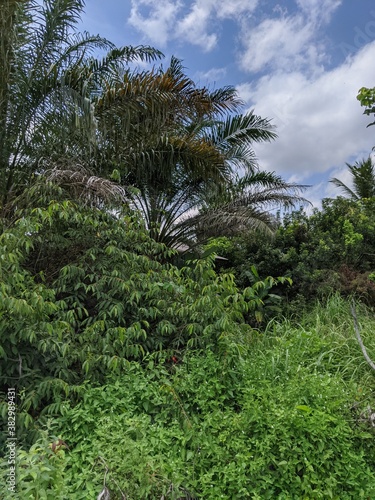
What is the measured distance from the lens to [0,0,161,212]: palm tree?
5137mm

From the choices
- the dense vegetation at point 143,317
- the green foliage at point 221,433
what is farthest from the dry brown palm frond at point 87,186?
the green foliage at point 221,433

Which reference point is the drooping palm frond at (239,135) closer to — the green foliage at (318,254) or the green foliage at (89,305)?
the green foliage at (318,254)

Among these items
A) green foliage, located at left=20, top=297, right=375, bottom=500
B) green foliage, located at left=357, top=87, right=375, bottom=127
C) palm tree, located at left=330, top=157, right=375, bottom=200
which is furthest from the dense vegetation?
palm tree, located at left=330, top=157, right=375, bottom=200

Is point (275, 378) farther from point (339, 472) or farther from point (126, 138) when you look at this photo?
point (126, 138)

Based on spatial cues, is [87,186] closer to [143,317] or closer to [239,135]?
[143,317]

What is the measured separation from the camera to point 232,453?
255 cm

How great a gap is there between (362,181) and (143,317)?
16.2m

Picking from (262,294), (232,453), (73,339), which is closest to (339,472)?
(232,453)

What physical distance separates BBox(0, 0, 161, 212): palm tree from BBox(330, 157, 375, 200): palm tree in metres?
14.6

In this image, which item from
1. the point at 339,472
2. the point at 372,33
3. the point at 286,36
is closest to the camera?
the point at 339,472

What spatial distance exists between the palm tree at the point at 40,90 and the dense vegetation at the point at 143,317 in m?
0.02

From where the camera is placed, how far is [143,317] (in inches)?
150

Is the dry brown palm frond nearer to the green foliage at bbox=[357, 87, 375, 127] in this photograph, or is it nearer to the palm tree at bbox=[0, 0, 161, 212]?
the palm tree at bbox=[0, 0, 161, 212]

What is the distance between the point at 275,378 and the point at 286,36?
4581 millimetres
